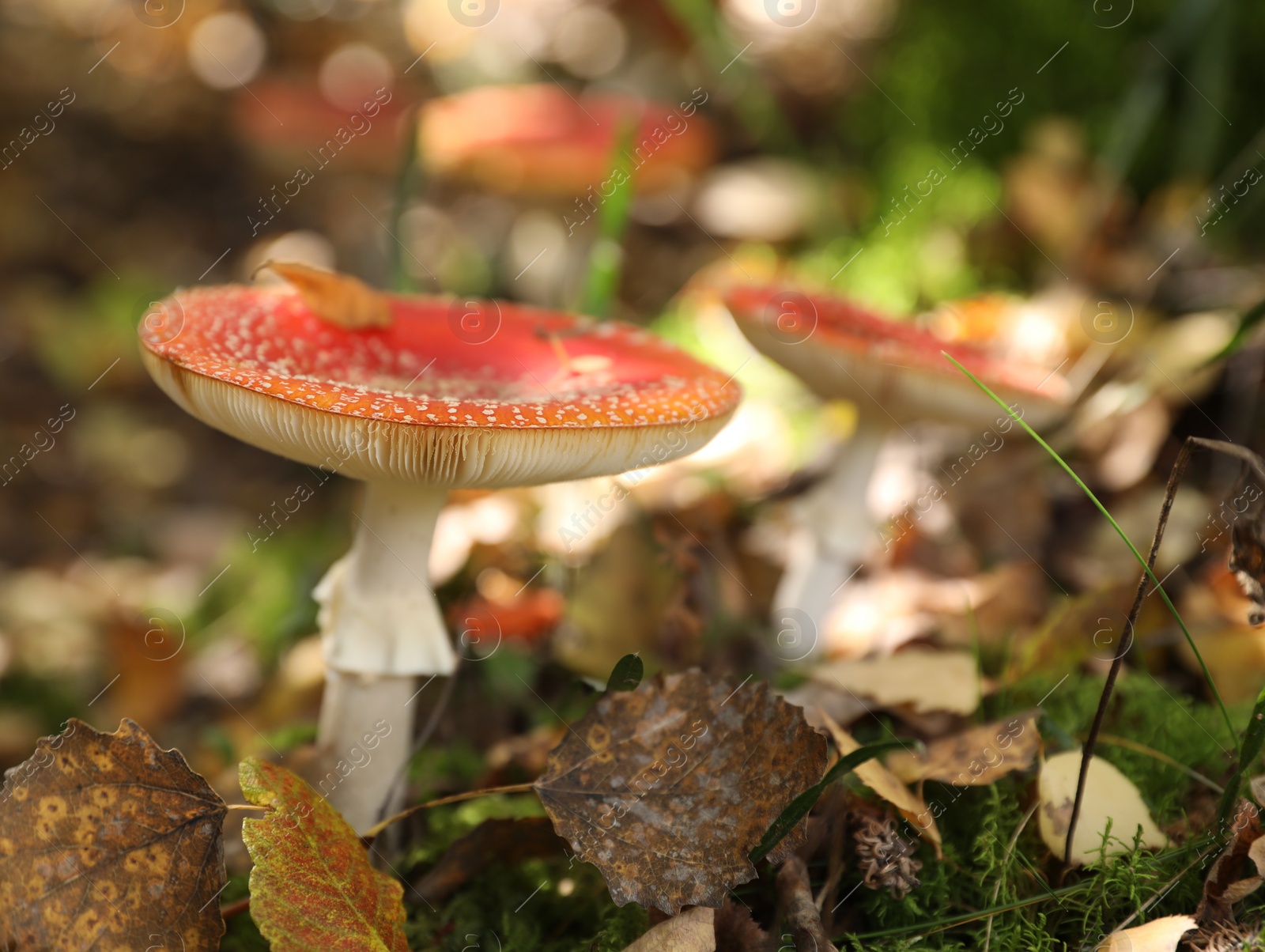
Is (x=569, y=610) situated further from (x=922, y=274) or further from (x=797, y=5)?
(x=797, y=5)

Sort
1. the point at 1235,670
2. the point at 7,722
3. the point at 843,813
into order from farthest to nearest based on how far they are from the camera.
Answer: the point at 7,722
the point at 1235,670
the point at 843,813

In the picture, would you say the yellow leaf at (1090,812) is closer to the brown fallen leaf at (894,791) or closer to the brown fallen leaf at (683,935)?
the brown fallen leaf at (894,791)

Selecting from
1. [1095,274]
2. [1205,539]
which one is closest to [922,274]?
[1095,274]

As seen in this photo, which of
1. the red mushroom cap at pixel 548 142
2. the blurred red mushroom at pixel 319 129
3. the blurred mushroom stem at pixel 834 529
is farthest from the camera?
the blurred red mushroom at pixel 319 129

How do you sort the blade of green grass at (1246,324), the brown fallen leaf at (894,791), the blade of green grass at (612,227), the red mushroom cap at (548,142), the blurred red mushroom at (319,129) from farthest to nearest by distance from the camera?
the blurred red mushroom at (319,129) → the red mushroom cap at (548,142) → the blade of green grass at (612,227) → the blade of green grass at (1246,324) → the brown fallen leaf at (894,791)

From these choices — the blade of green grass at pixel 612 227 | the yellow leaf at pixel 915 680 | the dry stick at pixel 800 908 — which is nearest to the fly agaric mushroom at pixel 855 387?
the yellow leaf at pixel 915 680

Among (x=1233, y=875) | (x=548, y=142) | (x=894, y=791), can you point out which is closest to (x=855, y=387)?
(x=894, y=791)
